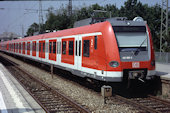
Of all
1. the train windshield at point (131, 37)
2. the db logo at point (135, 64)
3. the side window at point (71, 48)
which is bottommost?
the db logo at point (135, 64)

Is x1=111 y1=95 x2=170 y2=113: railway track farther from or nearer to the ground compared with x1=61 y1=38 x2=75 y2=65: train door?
nearer to the ground

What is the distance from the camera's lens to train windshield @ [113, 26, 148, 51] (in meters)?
9.14

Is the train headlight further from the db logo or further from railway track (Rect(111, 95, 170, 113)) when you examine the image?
railway track (Rect(111, 95, 170, 113))

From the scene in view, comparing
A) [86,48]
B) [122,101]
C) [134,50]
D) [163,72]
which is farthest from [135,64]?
[163,72]

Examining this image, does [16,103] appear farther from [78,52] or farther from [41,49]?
[41,49]

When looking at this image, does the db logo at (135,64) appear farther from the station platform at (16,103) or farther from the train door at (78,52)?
the station platform at (16,103)

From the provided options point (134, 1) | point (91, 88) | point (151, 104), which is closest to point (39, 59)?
point (91, 88)

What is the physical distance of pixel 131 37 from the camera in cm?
935

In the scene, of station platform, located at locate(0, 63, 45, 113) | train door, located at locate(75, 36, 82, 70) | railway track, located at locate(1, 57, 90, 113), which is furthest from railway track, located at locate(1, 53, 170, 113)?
train door, located at locate(75, 36, 82, 70)

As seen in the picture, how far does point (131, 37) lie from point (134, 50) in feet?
1.87

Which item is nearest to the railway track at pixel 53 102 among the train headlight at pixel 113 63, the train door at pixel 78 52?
the train door at pixel 78 52

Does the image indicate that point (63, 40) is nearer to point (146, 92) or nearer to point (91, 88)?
point (91, 88)

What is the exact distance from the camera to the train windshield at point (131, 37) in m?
9.14

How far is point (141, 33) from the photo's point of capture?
9.51 meters
